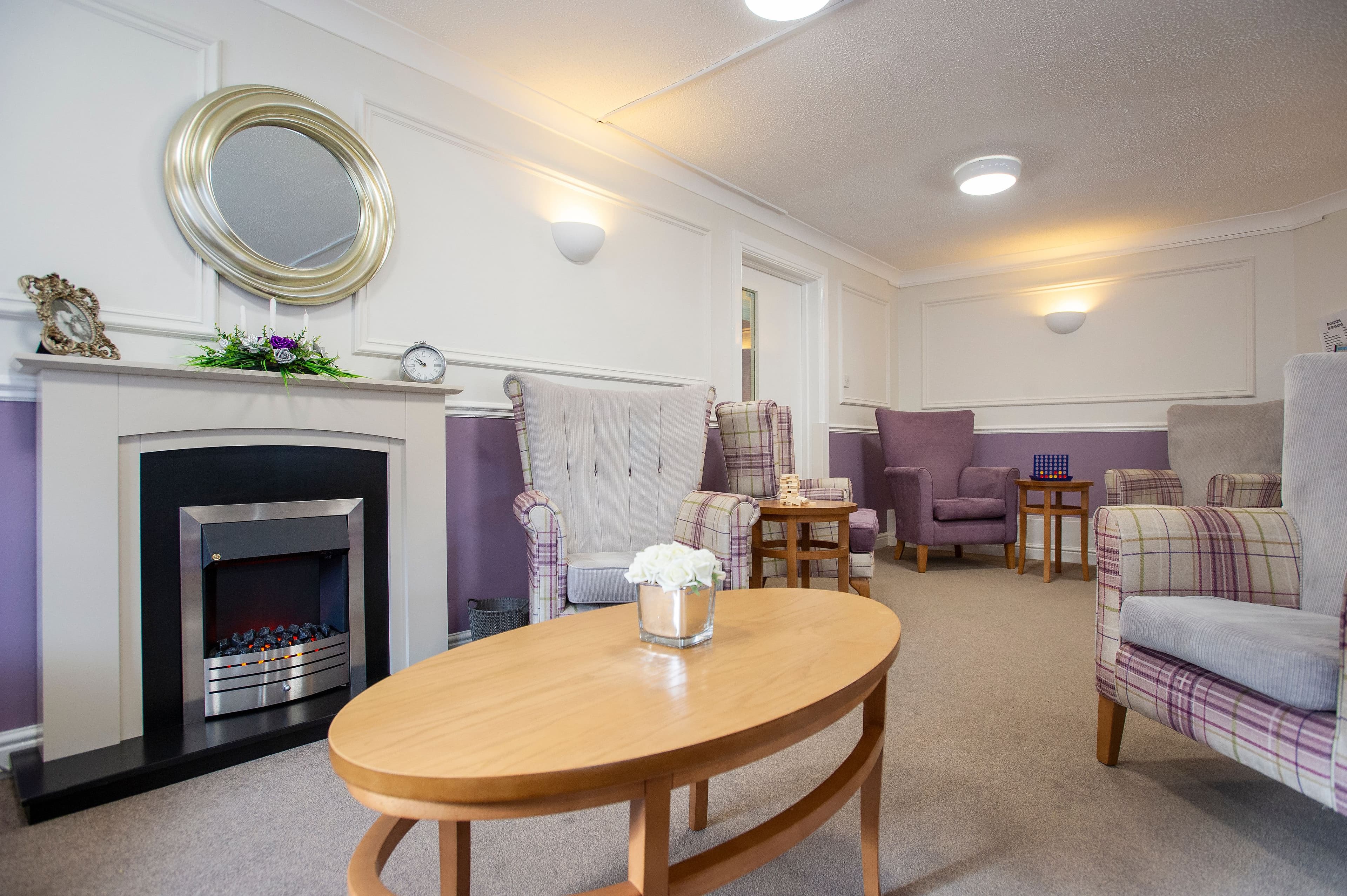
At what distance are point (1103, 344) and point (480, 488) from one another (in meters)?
4.55

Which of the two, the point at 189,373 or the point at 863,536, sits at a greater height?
the point at 189,373

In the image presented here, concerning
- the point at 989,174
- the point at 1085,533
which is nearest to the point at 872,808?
the point at 989,174

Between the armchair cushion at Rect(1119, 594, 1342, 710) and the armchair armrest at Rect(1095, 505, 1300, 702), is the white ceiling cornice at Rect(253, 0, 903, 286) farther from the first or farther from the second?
the armchair cushion at Rect(1119, 594, 1342, 710)

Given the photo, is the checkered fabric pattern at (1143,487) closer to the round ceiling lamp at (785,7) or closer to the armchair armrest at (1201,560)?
the armchair armrest at (1201,560)

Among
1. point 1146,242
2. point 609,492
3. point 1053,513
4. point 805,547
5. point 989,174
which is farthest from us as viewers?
point 1146,242

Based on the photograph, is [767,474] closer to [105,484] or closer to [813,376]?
[813,376]

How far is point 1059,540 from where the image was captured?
435 centimetres

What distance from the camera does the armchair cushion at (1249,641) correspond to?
1121 mm

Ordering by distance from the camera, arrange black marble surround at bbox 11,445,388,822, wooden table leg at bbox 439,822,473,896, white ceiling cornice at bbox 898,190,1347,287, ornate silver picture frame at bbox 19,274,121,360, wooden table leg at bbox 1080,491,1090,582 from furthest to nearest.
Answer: wooden table leg at bbox 1080,491,1090,582
white ceiling cornice at bbox 898,190,1347,287
ornate silver picture frame at bbox 19,274,121,360
black marble surround at bbox 11,445,388,822
wooden table leg at bbox 439,822,473,896

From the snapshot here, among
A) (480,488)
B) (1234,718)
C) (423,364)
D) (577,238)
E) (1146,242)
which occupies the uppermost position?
(1146,242)

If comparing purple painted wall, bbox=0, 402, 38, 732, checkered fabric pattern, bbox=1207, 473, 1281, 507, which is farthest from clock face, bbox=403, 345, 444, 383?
checkered fabric pattern, bbox=1207, 473, 1281, 507

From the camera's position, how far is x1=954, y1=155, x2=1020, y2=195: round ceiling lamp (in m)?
3.43

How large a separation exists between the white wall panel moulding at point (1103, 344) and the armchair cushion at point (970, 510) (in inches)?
46.8

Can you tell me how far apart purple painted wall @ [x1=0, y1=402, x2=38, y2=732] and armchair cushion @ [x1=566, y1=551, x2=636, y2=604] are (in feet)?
4.53
